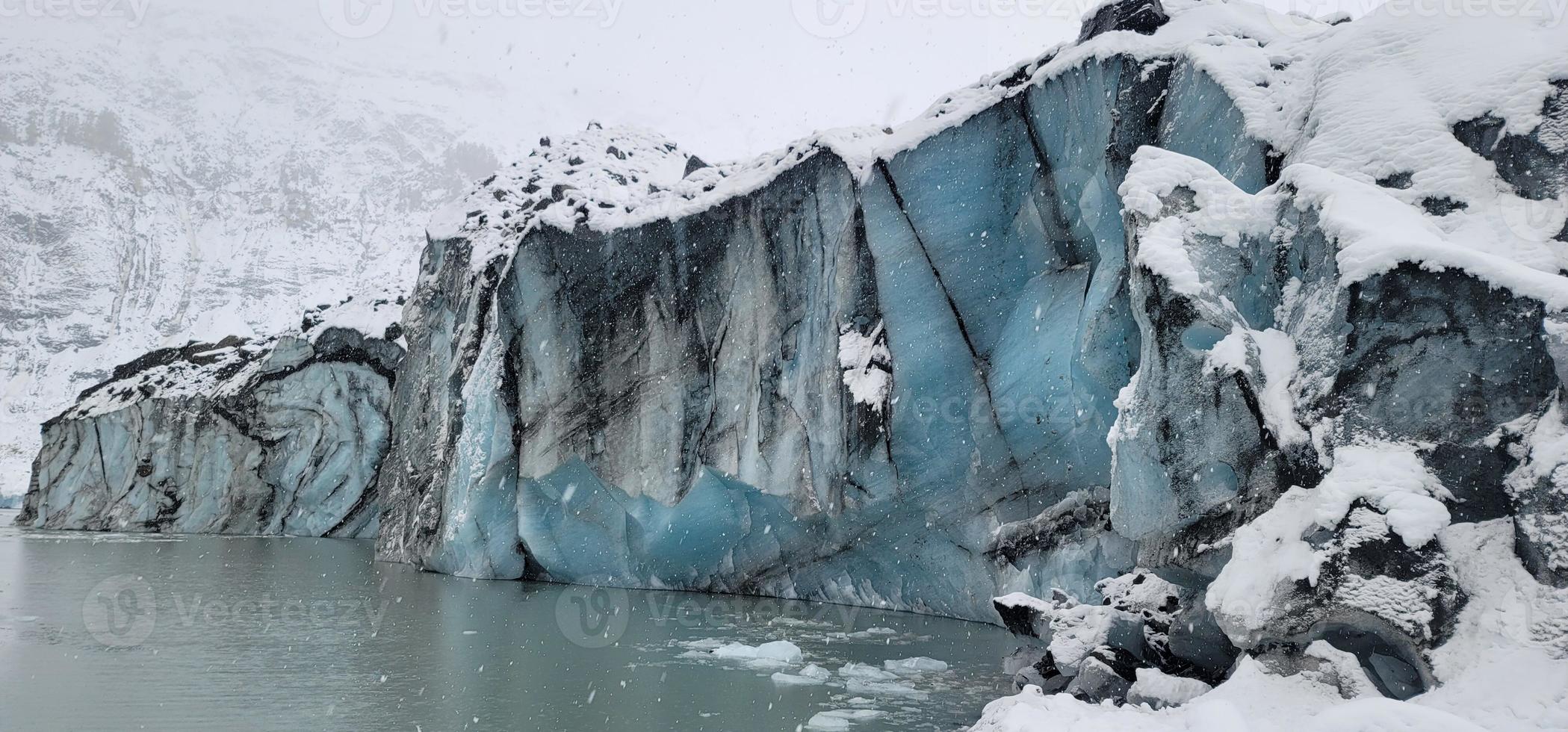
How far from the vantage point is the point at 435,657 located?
1155cm

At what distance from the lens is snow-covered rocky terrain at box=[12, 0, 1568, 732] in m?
6.04

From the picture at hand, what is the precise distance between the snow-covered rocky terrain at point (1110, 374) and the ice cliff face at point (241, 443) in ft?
34.6

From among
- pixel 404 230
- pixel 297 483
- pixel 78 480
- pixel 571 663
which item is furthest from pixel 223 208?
pixel 571 663

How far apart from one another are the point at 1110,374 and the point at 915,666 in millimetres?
4233

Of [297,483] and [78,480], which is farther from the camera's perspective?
[78,480]

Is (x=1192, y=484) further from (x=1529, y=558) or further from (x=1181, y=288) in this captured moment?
(x=1529, y=558)

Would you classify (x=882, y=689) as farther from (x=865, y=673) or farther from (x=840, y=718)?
(x=840, y=718)

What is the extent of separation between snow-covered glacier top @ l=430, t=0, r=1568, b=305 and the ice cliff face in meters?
28.2

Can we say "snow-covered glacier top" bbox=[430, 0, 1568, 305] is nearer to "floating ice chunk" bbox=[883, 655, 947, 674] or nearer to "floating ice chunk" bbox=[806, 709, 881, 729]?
"floating ice chunk" bbox=[806, 709, 881, 729]

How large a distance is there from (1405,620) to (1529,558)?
78 centimetres

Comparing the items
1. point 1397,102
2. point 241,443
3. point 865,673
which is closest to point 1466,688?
point 1397,102

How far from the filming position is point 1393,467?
6.24m

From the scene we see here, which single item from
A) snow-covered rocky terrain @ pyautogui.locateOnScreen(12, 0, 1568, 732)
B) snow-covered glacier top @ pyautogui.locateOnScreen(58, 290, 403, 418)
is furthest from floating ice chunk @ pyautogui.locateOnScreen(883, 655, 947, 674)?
snow-covered glacier top @ pyautogui.locateOnScreen(58, 290, 403, 418)

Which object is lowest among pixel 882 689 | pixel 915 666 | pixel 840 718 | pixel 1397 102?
pixel 915 666
